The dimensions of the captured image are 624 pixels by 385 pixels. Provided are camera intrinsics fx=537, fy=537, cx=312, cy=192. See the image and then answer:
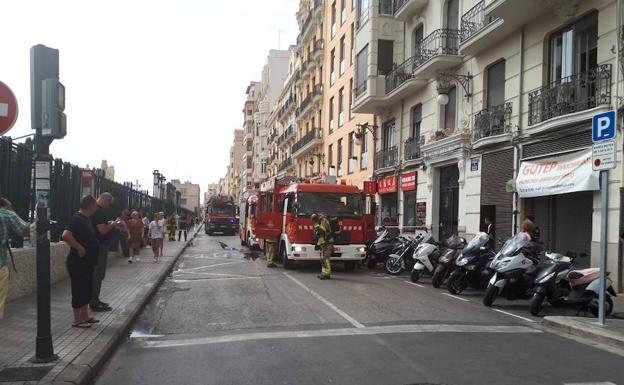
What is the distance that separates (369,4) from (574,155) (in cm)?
1524

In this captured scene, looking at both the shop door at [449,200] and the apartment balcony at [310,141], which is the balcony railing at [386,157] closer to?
the shop door at [449,200]

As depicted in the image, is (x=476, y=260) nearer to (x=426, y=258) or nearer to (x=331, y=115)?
(x=426, y=258)

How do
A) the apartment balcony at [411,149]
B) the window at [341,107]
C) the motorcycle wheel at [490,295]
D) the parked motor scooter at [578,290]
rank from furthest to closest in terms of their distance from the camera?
the window at [341,107], the apartment balcony at [411,149], the motorcycle wheel at [490,295], the parked motor scooter at [578,290]

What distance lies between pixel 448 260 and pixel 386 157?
13870mm

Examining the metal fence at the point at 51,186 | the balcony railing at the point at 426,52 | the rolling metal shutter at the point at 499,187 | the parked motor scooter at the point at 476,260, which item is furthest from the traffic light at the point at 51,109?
the balcony railing at the point at 426,52

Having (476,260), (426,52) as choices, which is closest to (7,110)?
(476,260)

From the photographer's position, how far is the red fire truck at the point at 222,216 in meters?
41.7

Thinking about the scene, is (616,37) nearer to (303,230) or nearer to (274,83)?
(303,230)

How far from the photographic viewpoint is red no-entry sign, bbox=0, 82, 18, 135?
5.09 metres

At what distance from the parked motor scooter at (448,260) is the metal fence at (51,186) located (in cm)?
789

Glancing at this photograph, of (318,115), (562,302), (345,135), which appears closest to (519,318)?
(562,302)

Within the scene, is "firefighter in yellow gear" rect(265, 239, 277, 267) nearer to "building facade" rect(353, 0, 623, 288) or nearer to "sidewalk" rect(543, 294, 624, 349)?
"building facade" rect(353, 0, 623, 288)

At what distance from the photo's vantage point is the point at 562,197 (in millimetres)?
14203

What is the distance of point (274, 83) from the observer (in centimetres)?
7444
